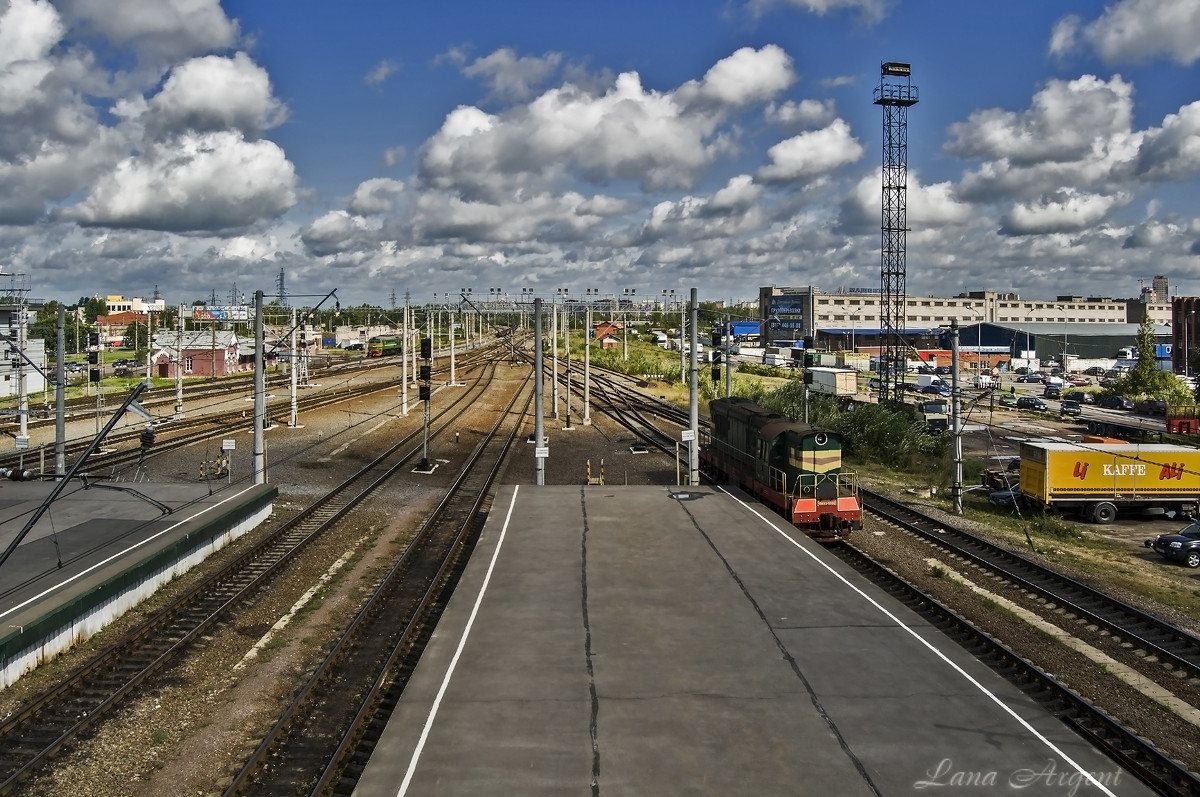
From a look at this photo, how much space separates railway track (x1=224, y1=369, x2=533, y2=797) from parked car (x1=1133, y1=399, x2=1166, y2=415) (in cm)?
6613

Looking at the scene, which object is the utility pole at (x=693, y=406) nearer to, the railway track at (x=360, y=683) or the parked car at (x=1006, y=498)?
the railway track at (x=360, y=683)

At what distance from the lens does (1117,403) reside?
78062mm

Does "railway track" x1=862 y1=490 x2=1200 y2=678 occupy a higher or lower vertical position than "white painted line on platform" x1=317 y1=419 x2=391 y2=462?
lower

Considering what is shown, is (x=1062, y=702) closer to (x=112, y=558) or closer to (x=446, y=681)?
(x=446, y=681)

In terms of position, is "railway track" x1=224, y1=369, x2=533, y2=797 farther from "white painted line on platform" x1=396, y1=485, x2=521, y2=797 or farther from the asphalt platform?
"white painted line on platform" x1=396, y1=485, x2=521, y2=797

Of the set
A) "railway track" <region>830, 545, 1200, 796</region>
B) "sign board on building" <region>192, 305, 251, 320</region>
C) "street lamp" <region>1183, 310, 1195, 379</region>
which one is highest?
"sign board on building" <region>192, 305, 251, 320</region>

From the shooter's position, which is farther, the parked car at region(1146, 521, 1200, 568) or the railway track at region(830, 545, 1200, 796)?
the parked car at region(1146, 521, 1200, 568)

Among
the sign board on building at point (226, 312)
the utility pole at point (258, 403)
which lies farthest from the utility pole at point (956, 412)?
the sign board on building at point (226, 312)

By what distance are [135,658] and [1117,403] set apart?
8129 centimetres

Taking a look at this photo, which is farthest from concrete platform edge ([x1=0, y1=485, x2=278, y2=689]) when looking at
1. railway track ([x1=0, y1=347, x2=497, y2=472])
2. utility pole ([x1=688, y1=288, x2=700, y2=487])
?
utility pole ([x1=688, y1=288, x2=700, y2=487])

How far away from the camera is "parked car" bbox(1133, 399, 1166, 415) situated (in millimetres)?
72438

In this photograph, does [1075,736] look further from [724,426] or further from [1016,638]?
[724,426]

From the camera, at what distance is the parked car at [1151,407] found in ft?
238

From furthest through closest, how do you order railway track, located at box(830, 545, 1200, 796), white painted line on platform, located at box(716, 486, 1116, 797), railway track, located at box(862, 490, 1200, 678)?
railway track, located at box(862, 490, 1200, 678)
railway track, located at box(830, 545, 1200, 796)
white painted line on platform, located at box(716, 486, 1116, 797)
